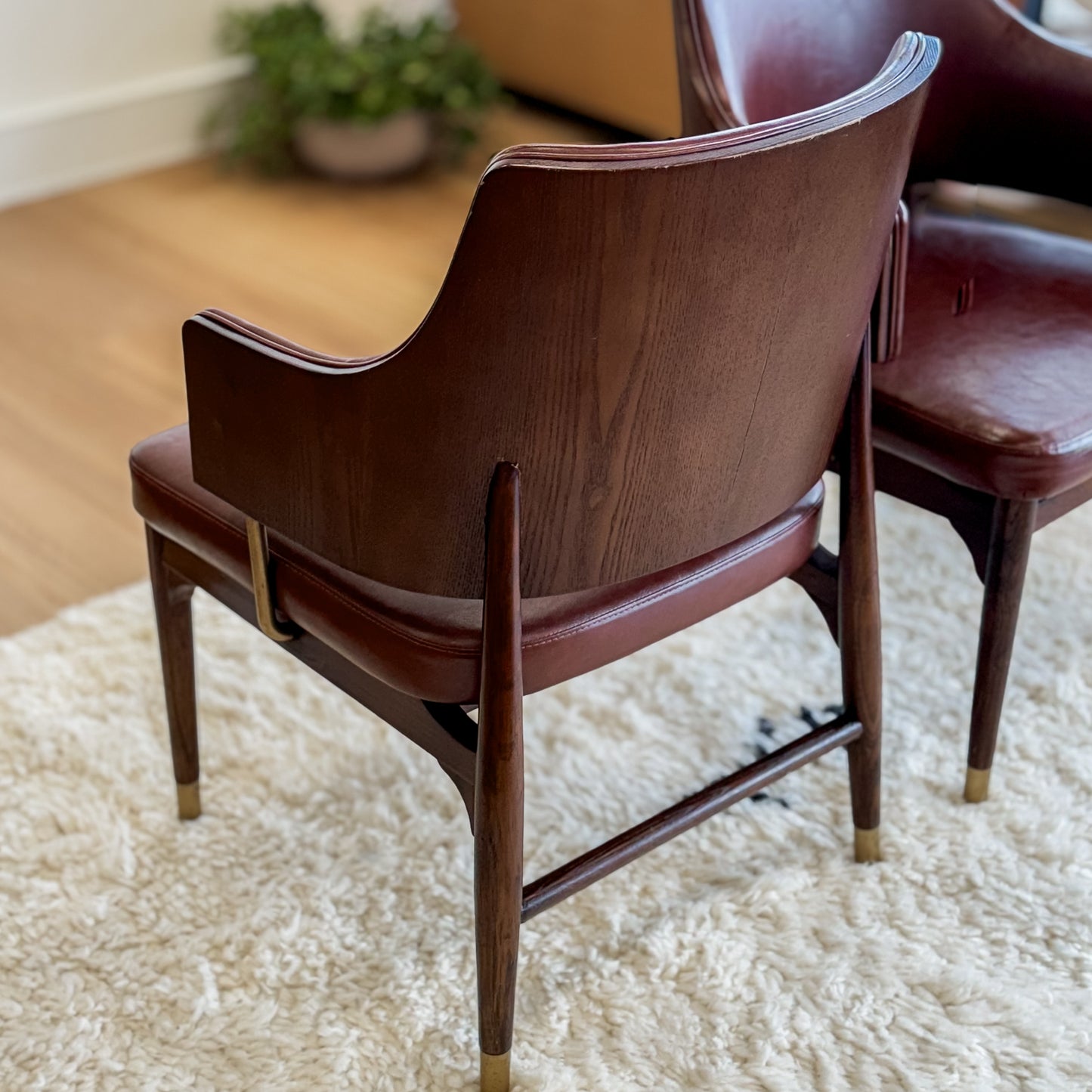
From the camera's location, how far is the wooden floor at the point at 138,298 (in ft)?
6.73

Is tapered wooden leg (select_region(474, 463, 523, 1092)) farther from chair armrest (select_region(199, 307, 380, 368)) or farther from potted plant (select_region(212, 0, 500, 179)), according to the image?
potted plant (select_region(212, 0, 500, 179))

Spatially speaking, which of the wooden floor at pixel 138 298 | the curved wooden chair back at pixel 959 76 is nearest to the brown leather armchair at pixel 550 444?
the curved wooden chair back at pixel 959 76

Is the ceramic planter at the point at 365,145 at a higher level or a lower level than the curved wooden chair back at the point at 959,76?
lower

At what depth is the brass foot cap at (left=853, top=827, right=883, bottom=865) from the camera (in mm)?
1471

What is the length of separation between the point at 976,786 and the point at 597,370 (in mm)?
819

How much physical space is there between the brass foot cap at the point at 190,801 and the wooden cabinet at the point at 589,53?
193cm

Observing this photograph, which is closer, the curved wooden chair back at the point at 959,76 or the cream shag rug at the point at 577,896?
the cream shag rug at the point at 577,896

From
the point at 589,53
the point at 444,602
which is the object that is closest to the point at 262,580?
the point at 444,602

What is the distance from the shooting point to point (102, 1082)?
4.07 ft

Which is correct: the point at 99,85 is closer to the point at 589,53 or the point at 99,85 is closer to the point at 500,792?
the point at 589,53

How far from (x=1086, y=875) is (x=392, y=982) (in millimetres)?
705

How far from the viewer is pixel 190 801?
152 cm

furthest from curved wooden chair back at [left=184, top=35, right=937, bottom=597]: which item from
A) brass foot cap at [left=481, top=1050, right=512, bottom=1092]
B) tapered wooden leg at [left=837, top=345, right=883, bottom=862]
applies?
brass foot cap at [left=481, top=1050, right=512, bottom=1092]

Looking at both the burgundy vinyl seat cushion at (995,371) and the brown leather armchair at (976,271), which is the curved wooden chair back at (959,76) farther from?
the burgundy vinyl seat cushion at (995,371)
